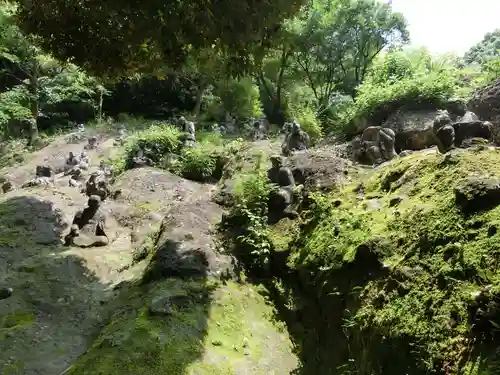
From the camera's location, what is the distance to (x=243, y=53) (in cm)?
671

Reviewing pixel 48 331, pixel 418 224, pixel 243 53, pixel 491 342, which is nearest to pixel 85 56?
pixel 243 53

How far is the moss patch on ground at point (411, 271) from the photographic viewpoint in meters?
3.58

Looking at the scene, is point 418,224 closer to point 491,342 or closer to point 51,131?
point 491,342

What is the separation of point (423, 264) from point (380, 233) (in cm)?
94

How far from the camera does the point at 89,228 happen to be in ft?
29.9

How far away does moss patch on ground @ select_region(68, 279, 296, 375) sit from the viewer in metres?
4.69

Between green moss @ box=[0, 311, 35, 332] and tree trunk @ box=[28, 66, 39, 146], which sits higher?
tree trunk @ box=[28, 66, 39, 146]

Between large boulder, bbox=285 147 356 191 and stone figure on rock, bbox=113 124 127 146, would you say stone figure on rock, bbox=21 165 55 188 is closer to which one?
stone figure on rock, bbox=113 124 127 146

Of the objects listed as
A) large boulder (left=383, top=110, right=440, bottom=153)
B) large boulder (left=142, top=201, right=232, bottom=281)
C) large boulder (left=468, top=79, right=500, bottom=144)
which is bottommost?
large boulder (left=142, top=201, right=232, bottom=281)

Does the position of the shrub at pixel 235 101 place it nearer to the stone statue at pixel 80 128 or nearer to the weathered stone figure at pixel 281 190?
the stone statue at pixel 80 128

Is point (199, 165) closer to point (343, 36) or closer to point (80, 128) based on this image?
Result: point (343, 36)

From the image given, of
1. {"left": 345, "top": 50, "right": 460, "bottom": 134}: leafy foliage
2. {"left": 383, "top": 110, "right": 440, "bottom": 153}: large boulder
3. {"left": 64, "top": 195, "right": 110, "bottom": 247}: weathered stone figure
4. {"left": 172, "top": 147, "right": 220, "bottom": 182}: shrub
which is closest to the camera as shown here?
{"left": 64, "top": 195, "right": 110, "bottom": 247}: weathered stone figure

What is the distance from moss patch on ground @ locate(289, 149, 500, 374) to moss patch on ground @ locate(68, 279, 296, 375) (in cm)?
79

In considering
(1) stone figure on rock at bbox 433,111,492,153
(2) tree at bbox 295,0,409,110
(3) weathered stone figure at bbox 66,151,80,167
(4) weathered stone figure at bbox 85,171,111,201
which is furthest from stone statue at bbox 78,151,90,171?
(1) stone figure on rock at bbox 433,111,492,153
